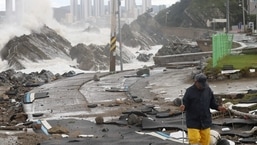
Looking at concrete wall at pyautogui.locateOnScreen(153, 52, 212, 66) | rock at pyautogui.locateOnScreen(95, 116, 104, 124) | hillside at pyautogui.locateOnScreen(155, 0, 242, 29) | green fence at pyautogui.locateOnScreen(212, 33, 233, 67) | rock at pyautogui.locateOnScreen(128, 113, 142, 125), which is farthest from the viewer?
hillside at pyautogui.locateOnScreen(155, 0, 242, 29)

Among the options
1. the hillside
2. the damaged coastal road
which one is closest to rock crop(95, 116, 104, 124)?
the damaged coastal road

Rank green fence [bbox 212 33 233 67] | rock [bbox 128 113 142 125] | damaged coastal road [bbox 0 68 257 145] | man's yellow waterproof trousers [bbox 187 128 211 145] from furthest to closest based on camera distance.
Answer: green fence [bbox 212 33 233 67]
rock [bbox 128 113 142 125]
damaged coastal road [bbox 0 68 257 145]
man's yellow waterproof trousers [bbox 187 128 211 145]

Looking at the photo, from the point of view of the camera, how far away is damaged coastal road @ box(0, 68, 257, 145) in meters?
10.4

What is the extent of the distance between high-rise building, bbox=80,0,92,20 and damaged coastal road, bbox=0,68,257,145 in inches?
5566

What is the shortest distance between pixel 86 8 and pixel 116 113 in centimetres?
15883

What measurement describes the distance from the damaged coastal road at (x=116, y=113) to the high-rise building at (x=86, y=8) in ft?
464

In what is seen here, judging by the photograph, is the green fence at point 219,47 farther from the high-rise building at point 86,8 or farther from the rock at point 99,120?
the high-rise building at point 86,8

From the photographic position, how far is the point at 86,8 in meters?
171

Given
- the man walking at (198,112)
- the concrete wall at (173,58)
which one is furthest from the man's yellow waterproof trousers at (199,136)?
A: the concrete wall at (173,58)

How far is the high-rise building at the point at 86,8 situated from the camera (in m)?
165

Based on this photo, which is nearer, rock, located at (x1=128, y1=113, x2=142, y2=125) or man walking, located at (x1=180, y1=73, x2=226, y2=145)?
man walking, located at (x1=180, y1=73, x2=226, y2=145)

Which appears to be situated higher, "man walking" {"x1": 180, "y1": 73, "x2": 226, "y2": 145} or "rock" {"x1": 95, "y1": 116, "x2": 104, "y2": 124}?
"man walking" {"x1": 180, "y1": 73, "x2": 226, "y2": 145}

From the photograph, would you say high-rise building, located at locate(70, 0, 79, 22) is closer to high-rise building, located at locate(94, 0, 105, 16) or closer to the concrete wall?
high-rise building, located at locate(94, 0, 105, 16)

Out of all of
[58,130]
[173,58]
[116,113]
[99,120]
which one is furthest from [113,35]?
[58,130]
